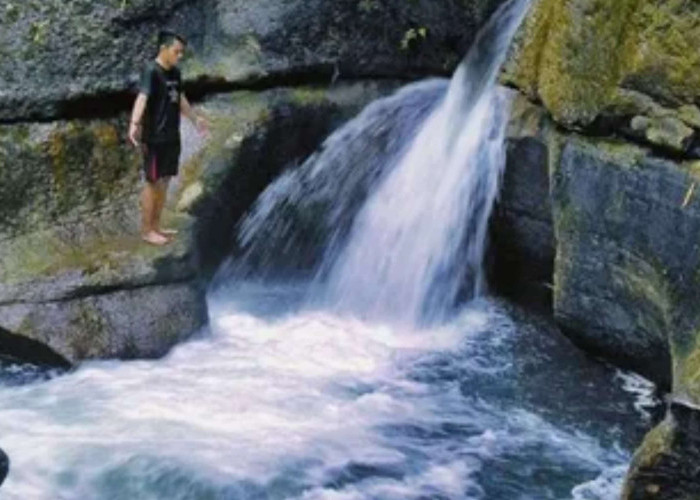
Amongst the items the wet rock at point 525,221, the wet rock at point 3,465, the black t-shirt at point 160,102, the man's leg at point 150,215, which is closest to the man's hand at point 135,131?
the black t-shirt at point 160,102

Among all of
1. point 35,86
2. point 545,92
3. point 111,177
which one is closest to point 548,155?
point 545,92

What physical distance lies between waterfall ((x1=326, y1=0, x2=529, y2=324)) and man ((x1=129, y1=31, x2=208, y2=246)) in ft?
6.30

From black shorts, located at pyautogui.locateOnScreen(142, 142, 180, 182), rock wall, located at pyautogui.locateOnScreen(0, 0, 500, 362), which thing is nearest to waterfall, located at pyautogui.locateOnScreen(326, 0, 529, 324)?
rock wall, located at pyautogui.locateOnScreen(0, 0, 500, 362)

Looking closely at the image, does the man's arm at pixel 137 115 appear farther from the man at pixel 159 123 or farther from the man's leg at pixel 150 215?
the man's leg at pixel 150 215

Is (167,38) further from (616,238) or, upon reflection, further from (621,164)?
(616,238)

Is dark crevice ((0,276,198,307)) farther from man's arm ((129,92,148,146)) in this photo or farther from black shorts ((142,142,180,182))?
man's arm ((129,92,148,146))

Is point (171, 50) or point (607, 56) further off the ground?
point (607, 56)

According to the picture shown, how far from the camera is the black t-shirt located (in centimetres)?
924

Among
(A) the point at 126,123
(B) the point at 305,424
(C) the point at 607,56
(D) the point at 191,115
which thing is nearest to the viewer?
(B) the point at 305,424

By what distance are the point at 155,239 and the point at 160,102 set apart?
1181 mm

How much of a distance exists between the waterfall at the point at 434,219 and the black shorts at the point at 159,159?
2020 millimetres

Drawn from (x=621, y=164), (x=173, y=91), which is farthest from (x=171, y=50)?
(x=621, y=164)

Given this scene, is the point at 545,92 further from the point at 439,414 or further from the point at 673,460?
the point at 673,460

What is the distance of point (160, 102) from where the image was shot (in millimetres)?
9328
